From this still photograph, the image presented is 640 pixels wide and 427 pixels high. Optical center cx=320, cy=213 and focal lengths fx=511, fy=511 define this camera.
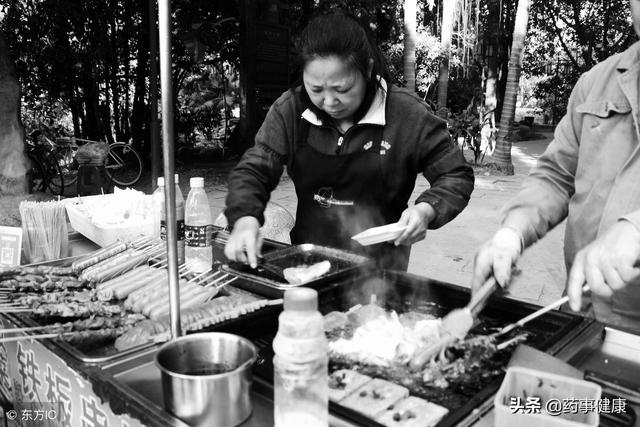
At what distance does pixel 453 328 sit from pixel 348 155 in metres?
1.41

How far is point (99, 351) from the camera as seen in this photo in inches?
68.8

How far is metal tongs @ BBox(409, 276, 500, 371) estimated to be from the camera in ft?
5.10

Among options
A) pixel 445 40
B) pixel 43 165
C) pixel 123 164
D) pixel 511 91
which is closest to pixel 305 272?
pixel 43 165

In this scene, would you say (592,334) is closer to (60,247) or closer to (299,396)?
(299,396)

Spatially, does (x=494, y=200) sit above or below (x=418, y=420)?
below

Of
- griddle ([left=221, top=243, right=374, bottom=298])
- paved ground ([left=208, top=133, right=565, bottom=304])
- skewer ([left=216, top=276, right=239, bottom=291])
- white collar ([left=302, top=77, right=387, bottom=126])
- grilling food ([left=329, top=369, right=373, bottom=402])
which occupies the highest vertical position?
white collar ([left=302, top=77, right=387, bottom=126])

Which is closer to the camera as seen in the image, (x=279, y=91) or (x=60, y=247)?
(x=60, y=247)

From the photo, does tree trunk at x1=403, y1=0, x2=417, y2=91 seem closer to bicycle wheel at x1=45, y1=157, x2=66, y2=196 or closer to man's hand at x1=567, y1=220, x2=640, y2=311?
bicycle wheel at x1=45, y1=157, x2=66, y2=196

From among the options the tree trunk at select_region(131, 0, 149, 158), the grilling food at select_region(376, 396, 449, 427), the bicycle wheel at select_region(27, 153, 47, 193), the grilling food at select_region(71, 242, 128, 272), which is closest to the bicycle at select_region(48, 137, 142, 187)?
the bicycle wheel at select_region(27, 153, 47, 193)

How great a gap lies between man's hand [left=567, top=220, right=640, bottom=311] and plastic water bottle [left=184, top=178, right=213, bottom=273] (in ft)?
5.07

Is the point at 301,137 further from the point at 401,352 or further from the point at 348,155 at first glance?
the point at 401,352

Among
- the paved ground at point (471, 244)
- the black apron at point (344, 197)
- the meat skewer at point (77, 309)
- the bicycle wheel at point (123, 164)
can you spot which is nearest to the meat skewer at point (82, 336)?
the meat skewer at point (77, 309)

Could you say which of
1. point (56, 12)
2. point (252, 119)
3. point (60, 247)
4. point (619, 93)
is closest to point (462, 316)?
point (619, 93)

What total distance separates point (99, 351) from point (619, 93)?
2.14 metres
